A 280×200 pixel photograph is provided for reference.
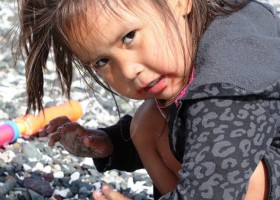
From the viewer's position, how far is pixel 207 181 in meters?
1.67

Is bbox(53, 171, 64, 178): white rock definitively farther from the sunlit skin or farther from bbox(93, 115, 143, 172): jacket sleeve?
the sunlit skin

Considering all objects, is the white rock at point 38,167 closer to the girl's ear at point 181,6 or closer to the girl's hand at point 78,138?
the girl's hand at point 78,138

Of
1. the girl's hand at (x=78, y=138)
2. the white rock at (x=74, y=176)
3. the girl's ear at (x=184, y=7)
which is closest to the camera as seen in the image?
the girl's ear at (x=184, y=7)

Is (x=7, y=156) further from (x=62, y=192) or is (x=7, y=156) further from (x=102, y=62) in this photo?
(x=102, y=62)

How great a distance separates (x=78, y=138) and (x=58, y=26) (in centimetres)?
56

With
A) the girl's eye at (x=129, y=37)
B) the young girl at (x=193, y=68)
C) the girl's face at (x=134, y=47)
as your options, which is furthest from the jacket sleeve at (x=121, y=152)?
the girl's eye at (x=129, y=37)

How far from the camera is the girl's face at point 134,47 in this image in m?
1.68

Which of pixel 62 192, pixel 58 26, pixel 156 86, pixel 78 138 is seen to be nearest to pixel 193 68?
pixel 156 86

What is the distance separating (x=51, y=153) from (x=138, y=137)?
0.81 meters

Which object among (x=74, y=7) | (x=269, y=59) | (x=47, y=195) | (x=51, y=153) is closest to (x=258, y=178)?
(x=269, y=59)

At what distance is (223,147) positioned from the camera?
167 cm

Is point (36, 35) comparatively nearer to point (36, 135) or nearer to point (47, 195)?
point (47, 195)

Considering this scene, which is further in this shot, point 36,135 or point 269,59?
point 36,135

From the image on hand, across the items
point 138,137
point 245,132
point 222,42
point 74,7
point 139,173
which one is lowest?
point 139,173
